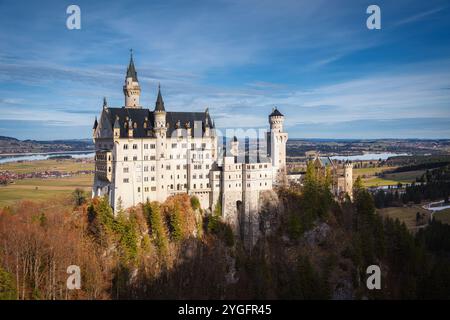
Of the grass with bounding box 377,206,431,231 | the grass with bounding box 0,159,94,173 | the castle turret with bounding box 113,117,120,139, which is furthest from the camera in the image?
the grass with bounding box 0,159,94,173

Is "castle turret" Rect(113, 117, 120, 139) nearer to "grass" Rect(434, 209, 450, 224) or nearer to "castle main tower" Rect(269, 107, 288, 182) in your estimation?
"castle main tower" Rect(269, 107, 288, 182)

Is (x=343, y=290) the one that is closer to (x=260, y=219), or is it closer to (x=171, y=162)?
(x=260, y=219)

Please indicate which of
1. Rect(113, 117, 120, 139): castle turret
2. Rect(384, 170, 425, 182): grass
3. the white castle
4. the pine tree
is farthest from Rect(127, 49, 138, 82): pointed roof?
Rect(384, 170, 425, 182): grass

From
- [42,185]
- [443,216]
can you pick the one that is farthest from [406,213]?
[42,185]

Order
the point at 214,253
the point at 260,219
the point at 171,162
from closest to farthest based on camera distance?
the point at 214,253 < the point at 171,162 < the point at 260,219

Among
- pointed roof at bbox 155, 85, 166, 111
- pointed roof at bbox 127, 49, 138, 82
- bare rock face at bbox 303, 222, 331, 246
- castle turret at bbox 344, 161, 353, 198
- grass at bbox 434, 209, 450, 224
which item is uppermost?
pointed roof at bbox 127, 49, 138, 82

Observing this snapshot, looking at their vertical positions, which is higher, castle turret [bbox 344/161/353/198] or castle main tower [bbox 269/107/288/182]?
castle main tower [bbox 269/107/288/182]
